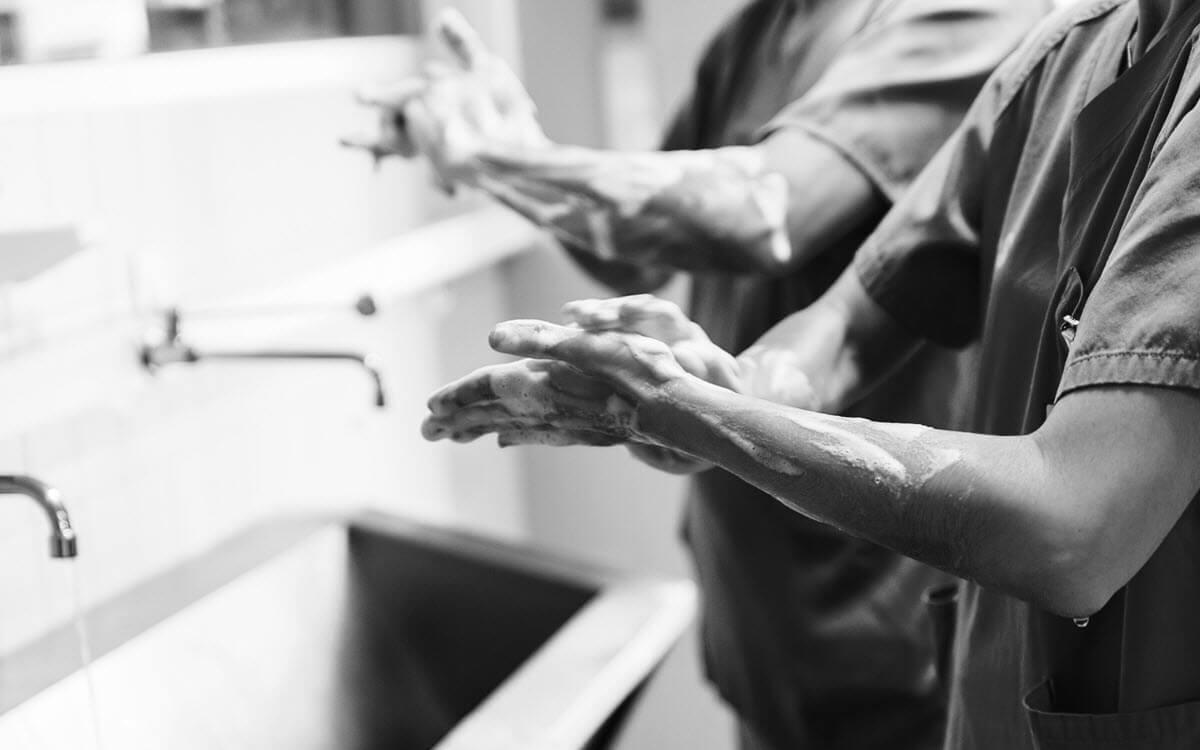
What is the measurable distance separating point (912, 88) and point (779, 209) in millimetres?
181

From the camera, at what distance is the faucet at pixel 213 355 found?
129 cm

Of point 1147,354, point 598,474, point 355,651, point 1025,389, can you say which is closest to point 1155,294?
point 1147,354

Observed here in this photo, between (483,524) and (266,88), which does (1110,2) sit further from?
(483,524)

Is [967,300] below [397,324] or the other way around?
the other way around

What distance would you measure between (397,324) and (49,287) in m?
0.70

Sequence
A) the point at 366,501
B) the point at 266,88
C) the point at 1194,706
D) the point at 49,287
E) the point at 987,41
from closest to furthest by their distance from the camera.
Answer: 1. the point at 1194,706
2. the point at 987,41
3. the point at 49,287
4. the point at 266,88
5. the point at 366,501

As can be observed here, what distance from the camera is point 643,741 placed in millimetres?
2520

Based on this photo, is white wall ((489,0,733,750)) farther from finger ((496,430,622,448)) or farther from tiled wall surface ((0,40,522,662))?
finger ((496,430,622,448))

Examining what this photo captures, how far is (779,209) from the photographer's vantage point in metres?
1.24

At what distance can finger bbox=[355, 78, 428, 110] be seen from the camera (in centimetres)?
133

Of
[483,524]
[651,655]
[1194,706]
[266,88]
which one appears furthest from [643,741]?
[1194,706]

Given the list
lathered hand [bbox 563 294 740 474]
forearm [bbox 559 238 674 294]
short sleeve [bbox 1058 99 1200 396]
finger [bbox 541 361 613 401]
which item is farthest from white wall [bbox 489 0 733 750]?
short sleeve [bbox 1058 99 1200 396]

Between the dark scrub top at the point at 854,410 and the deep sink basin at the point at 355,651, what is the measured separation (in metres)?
0.12

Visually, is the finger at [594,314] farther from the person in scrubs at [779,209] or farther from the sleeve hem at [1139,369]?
the sleeve hem at [1139,369]
